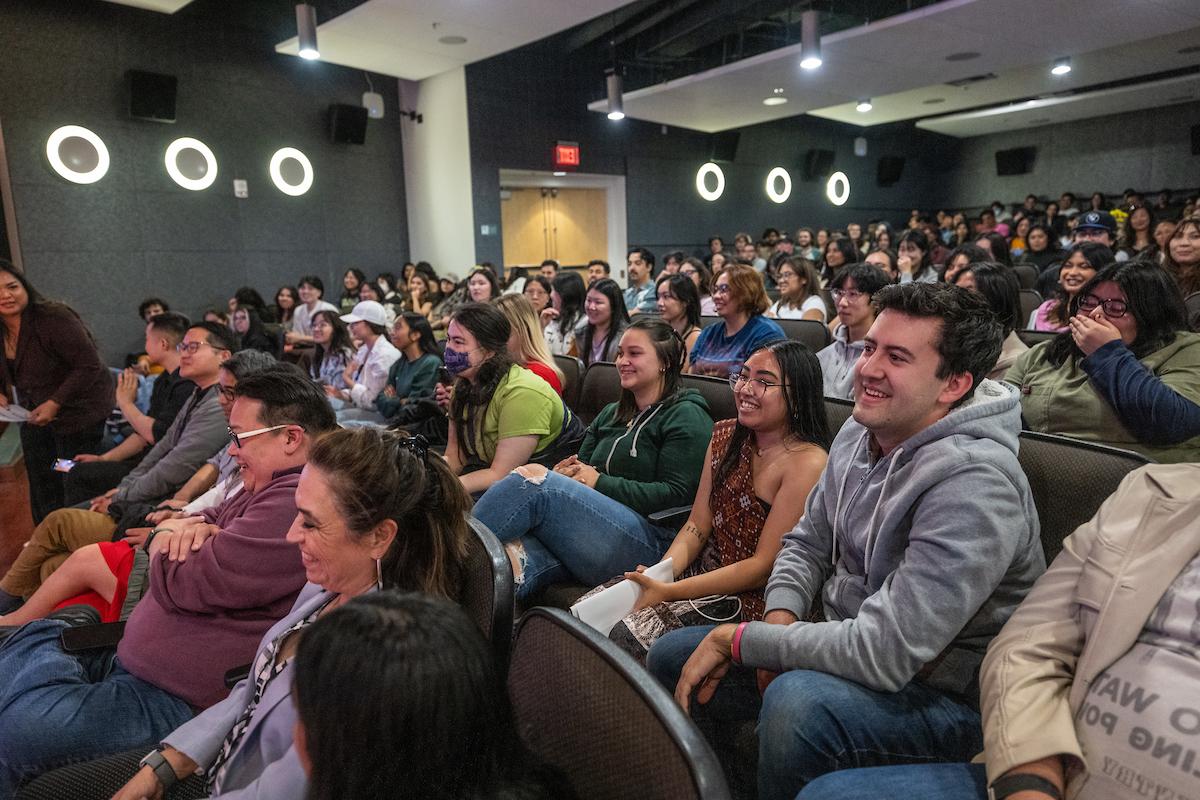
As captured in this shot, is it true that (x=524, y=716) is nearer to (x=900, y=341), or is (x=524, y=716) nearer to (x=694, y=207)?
(x=900, y=341)

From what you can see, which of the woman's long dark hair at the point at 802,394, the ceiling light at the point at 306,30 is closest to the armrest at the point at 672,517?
the woman's long dark hair at the point at 802,394

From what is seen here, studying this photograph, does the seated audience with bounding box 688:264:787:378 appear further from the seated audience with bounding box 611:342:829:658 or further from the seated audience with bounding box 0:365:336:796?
the seated audience with bounding box 0:365:336:796

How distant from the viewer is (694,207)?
38.2 feet

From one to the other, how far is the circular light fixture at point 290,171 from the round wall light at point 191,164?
637 mm

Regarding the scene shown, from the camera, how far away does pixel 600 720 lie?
0.87 meters

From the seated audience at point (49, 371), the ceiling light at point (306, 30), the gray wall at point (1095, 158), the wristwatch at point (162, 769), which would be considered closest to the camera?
the wristwatch at point (162, 769)

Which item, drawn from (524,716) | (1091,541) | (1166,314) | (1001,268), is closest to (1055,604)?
(1091,541)

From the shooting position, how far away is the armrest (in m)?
2.13

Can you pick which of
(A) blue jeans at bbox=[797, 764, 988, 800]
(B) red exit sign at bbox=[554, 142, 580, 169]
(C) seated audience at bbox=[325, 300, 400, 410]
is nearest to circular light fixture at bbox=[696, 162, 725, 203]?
(B) red exit sign at bbox=[554, 142, 580, 169]

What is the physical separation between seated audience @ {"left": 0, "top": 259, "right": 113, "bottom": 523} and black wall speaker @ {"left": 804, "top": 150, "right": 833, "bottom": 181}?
40.2ft

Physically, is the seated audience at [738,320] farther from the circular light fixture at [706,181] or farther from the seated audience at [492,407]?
the circular light fixture at [706,181]

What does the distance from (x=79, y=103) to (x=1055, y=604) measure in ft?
27.2

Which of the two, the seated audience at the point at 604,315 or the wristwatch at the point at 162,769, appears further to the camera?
the seated audience at the point at 604,315

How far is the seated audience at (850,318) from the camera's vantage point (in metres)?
3.04
